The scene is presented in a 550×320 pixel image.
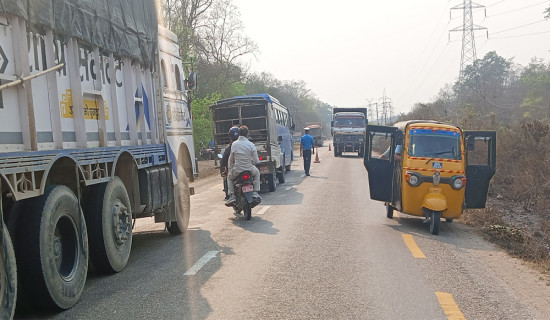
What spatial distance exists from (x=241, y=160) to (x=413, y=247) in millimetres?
4165

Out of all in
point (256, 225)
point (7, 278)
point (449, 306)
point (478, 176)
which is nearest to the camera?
point (7, 278)

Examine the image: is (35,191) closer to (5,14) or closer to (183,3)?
(5,14)

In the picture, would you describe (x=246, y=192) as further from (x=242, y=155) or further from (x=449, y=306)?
(x=449, y=306)

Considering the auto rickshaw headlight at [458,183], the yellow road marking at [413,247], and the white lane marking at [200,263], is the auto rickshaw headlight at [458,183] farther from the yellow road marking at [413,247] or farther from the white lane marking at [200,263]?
the white lane marking at [200,263]

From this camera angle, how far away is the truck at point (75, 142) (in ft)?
14.6

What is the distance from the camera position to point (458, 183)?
30.9 feet

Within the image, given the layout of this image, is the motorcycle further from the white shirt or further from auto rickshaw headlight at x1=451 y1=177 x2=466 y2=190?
auto rickshaw headlight at x1=451 y1=177 x2=466 y2=190

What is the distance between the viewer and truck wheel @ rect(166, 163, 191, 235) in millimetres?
8906

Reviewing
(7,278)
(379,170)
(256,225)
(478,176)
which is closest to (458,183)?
(478,176)

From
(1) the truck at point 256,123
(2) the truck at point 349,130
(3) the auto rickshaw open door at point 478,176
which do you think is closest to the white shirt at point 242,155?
(3) the auto rickshaw open door at point 478,176

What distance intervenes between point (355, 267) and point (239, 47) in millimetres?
46006

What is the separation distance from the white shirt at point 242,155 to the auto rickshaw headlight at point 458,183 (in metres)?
3.93

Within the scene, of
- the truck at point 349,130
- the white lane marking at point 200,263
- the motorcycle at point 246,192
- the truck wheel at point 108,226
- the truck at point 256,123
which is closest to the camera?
the truck wheel at point 108,226

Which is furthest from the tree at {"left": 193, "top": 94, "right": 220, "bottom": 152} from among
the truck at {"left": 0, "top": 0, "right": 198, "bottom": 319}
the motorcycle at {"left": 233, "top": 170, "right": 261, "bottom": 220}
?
the truck at {"left": 0, "top": 0, "right": 198, "bottom": 319}
